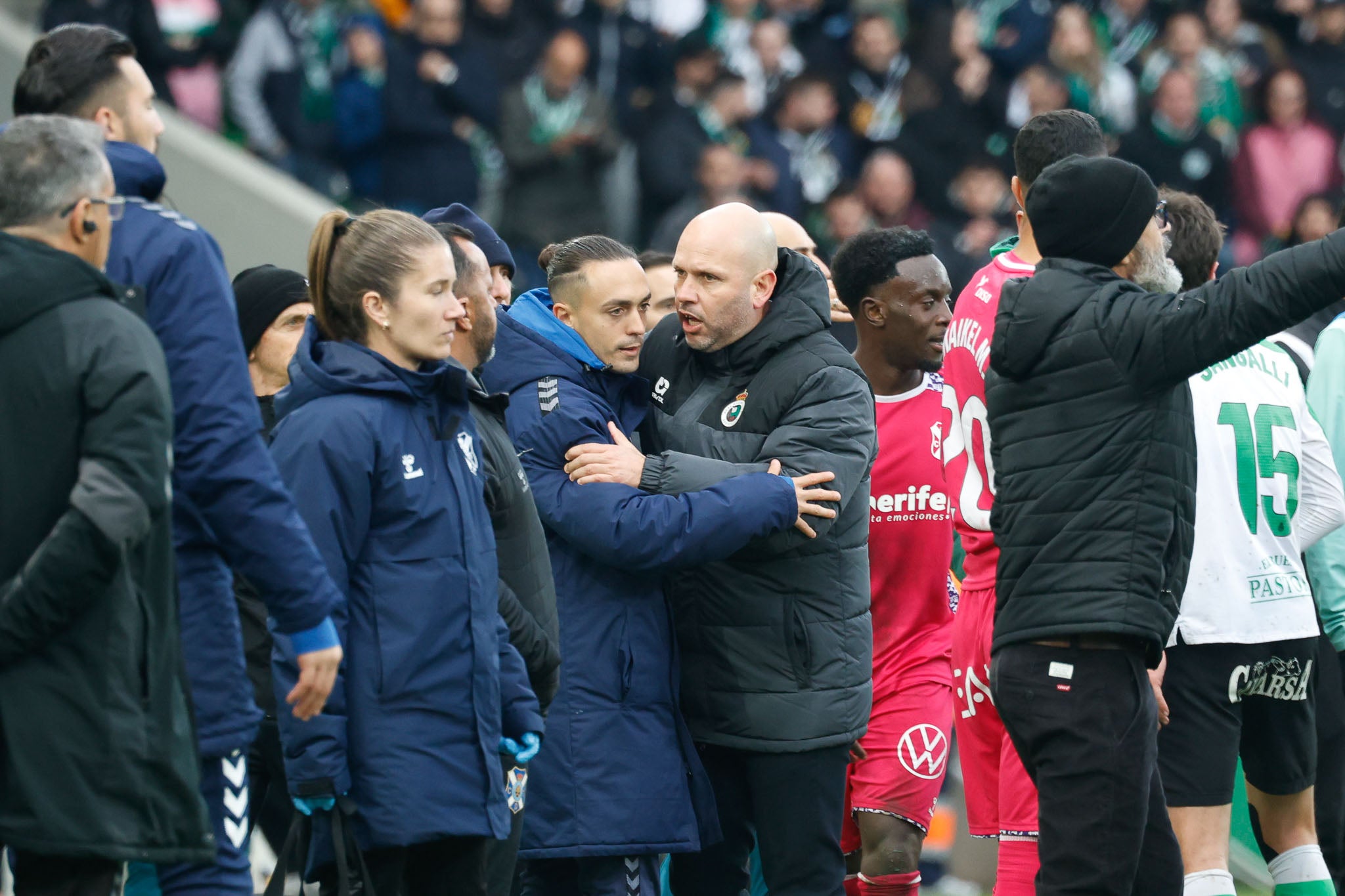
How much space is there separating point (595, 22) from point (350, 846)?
8.29 metres

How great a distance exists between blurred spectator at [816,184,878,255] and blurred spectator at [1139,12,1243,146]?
279 cm

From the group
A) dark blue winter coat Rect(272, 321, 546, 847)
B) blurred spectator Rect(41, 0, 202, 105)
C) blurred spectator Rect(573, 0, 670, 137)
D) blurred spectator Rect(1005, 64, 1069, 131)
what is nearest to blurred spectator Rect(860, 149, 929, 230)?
blurred spectator Rect(1005, 64, 1069, 131)

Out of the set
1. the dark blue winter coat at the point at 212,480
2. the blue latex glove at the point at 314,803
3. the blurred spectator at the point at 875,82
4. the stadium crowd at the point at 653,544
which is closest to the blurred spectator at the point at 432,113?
the blurred spectator at the point at 875,82

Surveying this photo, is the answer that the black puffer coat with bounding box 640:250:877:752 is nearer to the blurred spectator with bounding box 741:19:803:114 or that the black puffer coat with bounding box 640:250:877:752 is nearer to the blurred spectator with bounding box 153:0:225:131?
the blurred spectator with bounding box 153:0:225:131

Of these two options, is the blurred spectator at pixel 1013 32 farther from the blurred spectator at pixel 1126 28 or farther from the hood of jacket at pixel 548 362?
the hood of jacket at pixel 548 362

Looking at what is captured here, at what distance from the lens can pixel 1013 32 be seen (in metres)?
12.4

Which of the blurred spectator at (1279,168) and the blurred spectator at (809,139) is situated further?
the blurred spectator at (1279,168)

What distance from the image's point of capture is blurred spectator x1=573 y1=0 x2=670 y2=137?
11.2m

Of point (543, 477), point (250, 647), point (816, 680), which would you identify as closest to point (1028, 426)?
point (816, 680)

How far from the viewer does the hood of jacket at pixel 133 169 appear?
3.80 meters

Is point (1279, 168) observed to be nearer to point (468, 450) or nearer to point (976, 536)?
point (976, 536)

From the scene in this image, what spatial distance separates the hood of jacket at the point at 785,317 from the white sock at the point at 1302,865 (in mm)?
2090

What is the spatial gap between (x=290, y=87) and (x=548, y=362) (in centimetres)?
618

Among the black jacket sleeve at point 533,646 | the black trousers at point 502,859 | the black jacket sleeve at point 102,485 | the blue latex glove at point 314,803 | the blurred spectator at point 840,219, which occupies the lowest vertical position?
the black trousers at point 502,859
